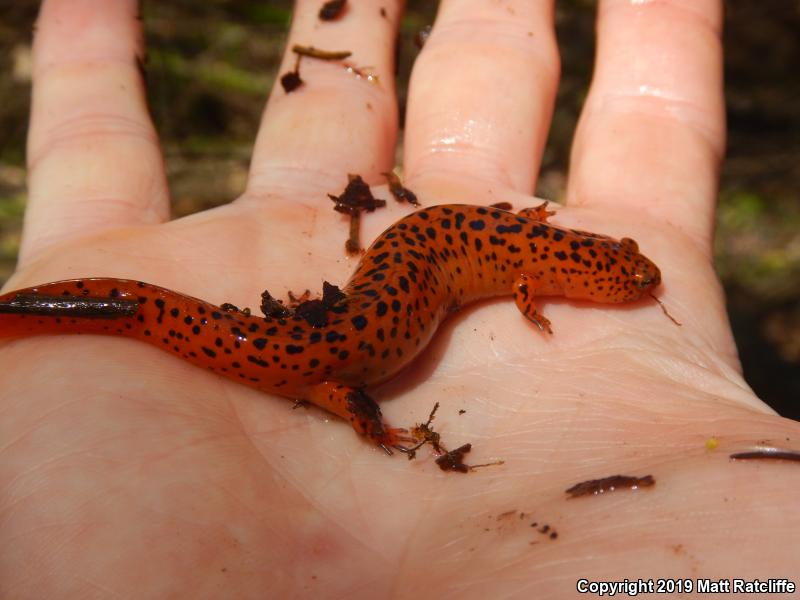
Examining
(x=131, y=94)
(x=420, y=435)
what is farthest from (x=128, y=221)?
(x=420, y=435)

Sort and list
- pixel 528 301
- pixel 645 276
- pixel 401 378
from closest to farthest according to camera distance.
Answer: pixel 401 378 → pixel 645 276 → pixel 528 301

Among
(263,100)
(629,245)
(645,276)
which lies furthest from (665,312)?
(263,100)

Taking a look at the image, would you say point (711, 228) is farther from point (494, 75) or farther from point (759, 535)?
point (759, 535)

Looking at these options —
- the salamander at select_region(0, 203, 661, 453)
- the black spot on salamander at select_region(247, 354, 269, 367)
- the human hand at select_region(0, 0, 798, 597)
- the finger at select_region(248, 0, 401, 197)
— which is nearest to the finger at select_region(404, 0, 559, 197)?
the human hand at select_region(0, 0, 798, 597)

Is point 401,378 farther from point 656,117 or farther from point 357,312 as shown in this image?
point 656,117

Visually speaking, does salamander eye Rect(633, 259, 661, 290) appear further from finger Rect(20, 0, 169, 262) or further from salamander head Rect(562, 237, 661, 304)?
finger Rect(20, 0, 169, 262)

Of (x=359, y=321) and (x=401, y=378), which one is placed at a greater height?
(x=359, y=321)
